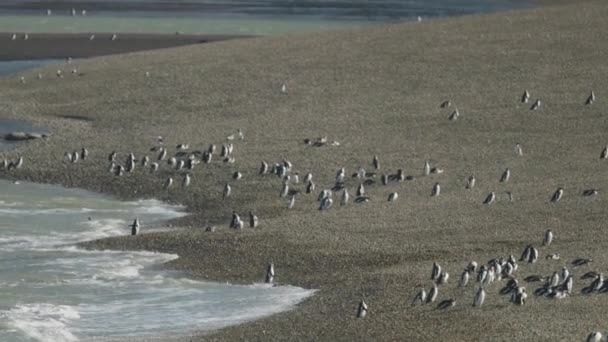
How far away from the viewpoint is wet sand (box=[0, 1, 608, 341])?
27.6 metres

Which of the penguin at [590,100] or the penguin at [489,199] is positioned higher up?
the penguin at [590,100]

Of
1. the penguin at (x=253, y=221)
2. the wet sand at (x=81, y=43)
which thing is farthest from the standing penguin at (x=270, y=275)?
the wet sand at (x=81, y=43)

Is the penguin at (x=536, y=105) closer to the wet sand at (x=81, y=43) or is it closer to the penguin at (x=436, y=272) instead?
the penguin at (x=436, y=272)

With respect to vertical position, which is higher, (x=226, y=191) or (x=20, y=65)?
(x=20, y=65)

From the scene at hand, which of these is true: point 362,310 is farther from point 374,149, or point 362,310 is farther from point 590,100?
point 590,100

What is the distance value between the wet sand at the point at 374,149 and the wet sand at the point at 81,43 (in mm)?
5350

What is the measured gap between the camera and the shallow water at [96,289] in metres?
28.0

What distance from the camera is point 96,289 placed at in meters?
30.9

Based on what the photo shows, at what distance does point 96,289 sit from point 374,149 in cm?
1362

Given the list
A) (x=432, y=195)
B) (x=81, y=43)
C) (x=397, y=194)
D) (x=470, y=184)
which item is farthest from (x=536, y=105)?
(x=81, y=43)

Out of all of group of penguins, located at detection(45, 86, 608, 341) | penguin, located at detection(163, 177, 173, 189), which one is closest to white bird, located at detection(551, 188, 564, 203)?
group of penguins, located at detection(45, 86, 608, 341)

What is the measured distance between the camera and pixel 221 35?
68.6 metres

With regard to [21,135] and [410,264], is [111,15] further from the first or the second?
[410,264]

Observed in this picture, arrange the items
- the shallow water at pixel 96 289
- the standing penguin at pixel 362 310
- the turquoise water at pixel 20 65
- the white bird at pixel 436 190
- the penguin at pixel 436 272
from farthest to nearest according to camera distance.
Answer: the turquoise water at pixel 20 65
the white bird at pixel 436 190
the penguin at pixel 436 272
the shallow water at pixel 96 289
the standing penguin at pixel 362 310
